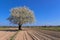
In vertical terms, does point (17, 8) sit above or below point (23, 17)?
above

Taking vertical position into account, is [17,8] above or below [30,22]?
above

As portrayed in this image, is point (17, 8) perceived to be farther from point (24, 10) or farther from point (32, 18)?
point (32, 18)

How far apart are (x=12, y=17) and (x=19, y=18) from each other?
3183mm

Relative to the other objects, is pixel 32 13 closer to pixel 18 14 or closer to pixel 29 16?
pixel 29 16

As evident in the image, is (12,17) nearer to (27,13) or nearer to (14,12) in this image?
(14,12)

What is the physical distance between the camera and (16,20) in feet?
207

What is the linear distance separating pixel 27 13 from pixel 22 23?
487cm

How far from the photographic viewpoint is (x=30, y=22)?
64688 millimetres

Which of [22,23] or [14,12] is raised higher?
[14,12]

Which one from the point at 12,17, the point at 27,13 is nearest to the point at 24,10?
the point at 27,13

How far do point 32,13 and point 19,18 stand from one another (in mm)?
6696

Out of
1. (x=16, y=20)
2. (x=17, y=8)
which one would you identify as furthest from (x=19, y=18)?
(x=17, y=8)

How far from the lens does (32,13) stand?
217 feet

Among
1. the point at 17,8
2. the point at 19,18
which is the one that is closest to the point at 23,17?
the point at 19,18
